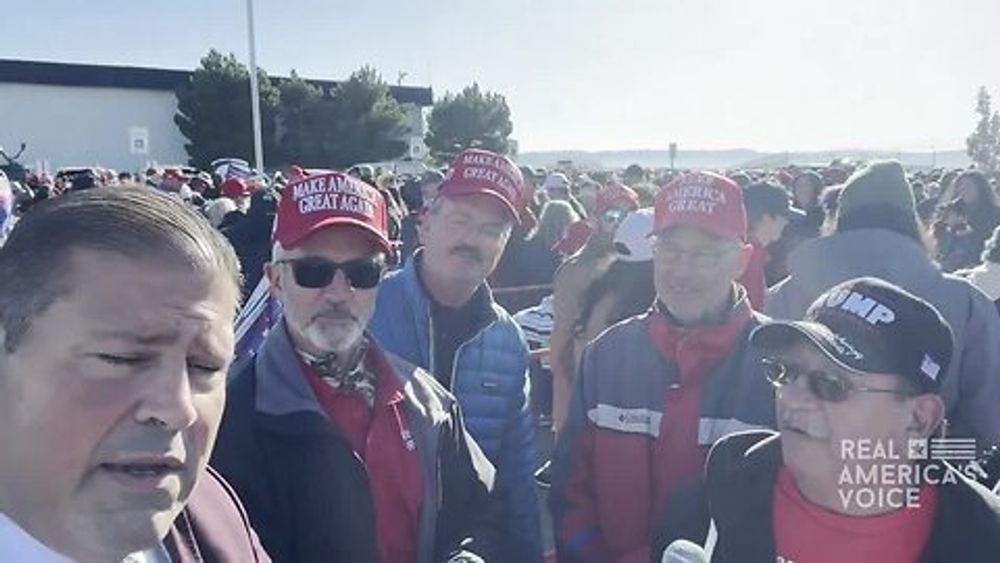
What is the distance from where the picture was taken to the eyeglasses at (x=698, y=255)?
10.3 ft

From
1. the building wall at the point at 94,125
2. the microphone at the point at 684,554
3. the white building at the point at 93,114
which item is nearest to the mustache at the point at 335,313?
the microphone at the point at 684,554

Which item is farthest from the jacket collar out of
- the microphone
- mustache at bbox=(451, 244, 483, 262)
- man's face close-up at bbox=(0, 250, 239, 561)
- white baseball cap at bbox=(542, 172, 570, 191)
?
white baseball cap at bbox=(542, 172, 570, 191)

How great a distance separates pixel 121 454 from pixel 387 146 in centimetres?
4899

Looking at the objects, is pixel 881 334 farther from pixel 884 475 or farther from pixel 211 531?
pixel 211 531

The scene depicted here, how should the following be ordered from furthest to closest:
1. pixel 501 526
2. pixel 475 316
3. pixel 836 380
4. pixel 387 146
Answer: pixel 387 146
pixel 475 316
pixel 501 526
pixel 836 380

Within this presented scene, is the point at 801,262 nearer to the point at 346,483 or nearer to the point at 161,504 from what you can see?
the point at 346,483

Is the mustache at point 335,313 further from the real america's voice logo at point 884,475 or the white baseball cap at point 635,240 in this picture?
the white baseball cap at point 635,240

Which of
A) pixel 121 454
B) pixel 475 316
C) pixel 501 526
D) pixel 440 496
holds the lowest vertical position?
pixel 501 526

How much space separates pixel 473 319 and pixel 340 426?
1.18 m

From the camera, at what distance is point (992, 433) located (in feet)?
11.7

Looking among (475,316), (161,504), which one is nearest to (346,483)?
(161,504)

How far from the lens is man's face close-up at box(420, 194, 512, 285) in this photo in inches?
139

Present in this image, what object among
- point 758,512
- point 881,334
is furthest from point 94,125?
point 881,334

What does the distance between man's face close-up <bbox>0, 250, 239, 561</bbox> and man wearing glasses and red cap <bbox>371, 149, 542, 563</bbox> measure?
2.01 meters
